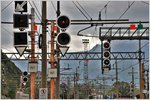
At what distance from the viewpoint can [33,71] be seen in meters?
17.7

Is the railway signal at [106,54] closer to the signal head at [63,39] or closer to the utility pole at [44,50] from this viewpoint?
the utility pole at [44,50]

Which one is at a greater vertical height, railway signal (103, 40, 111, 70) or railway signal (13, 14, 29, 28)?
railway signal (13, 14, 29, 28)

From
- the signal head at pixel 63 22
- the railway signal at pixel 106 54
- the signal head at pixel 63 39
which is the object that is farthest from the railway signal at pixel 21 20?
the railway signal at pixel 106 54

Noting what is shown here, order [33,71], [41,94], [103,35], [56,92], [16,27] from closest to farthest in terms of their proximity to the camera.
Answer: [16,27]
[41,94]
[33,71]
[56,92]
[103,35]

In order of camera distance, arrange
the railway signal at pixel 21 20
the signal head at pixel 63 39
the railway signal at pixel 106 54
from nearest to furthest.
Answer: the railway signal at pixel 21 20
the signal head at pixel 63 39
the railway signal at pixel 106 54

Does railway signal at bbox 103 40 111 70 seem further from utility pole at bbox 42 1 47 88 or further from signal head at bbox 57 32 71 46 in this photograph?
signal head at bbox 57 32 71 46

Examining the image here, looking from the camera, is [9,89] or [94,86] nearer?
[9,89]

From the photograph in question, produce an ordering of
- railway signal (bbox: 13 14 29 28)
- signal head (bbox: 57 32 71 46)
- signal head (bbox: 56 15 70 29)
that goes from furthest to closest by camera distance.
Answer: signal head (bbox: 57 32 71 46)
signal head (bbox: 56 15 70 29)
railway signal (bbox: 13 14 29 28)

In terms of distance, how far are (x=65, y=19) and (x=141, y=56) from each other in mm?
30948

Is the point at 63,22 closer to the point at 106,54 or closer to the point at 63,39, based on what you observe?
the point at 63,39

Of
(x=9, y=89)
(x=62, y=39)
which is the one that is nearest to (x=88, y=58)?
(x=9, y=89)

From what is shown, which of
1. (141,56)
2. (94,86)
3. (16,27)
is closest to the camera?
(16,27)

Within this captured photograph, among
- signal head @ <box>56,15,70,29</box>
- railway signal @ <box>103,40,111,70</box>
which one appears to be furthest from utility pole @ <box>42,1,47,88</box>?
railway signal @ <box>103,40,111,70</box>

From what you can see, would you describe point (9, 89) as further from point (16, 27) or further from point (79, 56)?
point (16, 27)
